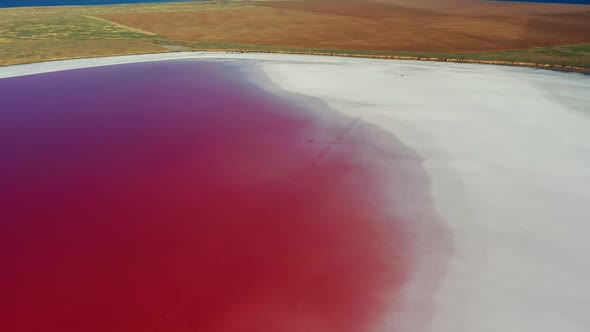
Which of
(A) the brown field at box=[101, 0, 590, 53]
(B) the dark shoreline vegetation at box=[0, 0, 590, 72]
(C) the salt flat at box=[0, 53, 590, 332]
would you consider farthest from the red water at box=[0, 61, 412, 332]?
(A) the brown field at box=[101, 0, 590, 53]

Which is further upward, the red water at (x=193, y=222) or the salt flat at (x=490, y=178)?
the salt flat at (x=490, y=178)

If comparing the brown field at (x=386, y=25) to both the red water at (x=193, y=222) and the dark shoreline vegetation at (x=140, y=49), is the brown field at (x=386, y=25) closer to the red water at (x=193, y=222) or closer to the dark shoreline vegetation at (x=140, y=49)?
the dark shoreline vegetation at (x=140, y=49)

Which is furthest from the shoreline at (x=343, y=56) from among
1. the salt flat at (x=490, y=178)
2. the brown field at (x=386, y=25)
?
the brown field at (x=386, y=25)

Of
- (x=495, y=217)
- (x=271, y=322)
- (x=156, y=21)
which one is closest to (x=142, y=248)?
(x=271, y=322)

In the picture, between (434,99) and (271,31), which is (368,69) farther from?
(271,31)

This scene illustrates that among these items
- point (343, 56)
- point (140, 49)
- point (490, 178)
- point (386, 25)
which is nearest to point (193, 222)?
point (490, 178)

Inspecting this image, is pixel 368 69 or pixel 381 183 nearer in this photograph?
pixel 381 183
